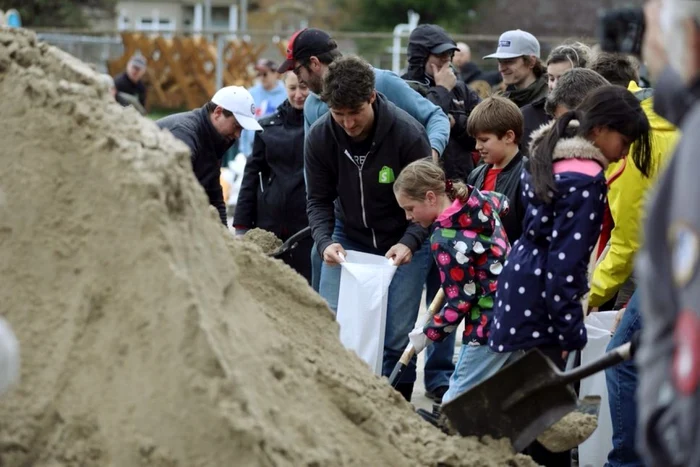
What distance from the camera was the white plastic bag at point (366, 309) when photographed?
5.57 metres

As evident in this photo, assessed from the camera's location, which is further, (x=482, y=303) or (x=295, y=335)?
(x=482, y=303)

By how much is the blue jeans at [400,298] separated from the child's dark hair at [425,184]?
29.7 inches

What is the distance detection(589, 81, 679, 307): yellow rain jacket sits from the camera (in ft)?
16.1

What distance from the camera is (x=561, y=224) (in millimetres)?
4277

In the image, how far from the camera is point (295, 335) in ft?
14.2

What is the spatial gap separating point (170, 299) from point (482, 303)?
6.41ft

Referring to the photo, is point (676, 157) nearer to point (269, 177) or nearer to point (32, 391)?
point (32, 391)

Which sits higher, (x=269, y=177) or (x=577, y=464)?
(x=269, y=177)

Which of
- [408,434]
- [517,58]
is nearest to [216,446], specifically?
[408,434]

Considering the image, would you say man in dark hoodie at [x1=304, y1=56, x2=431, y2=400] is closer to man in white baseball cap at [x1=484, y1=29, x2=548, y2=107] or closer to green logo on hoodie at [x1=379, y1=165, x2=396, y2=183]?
green logo on hoodie at [x1=379, y1=165, x2=396, y2=183]

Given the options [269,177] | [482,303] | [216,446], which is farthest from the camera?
[269,177]

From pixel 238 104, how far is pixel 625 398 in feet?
8.69

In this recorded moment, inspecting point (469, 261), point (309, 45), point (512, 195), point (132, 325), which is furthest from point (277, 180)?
point (132, 325)

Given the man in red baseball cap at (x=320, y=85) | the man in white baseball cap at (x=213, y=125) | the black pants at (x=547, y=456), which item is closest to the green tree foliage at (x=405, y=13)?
the man in red baseball cap at (x=320, y=85)
